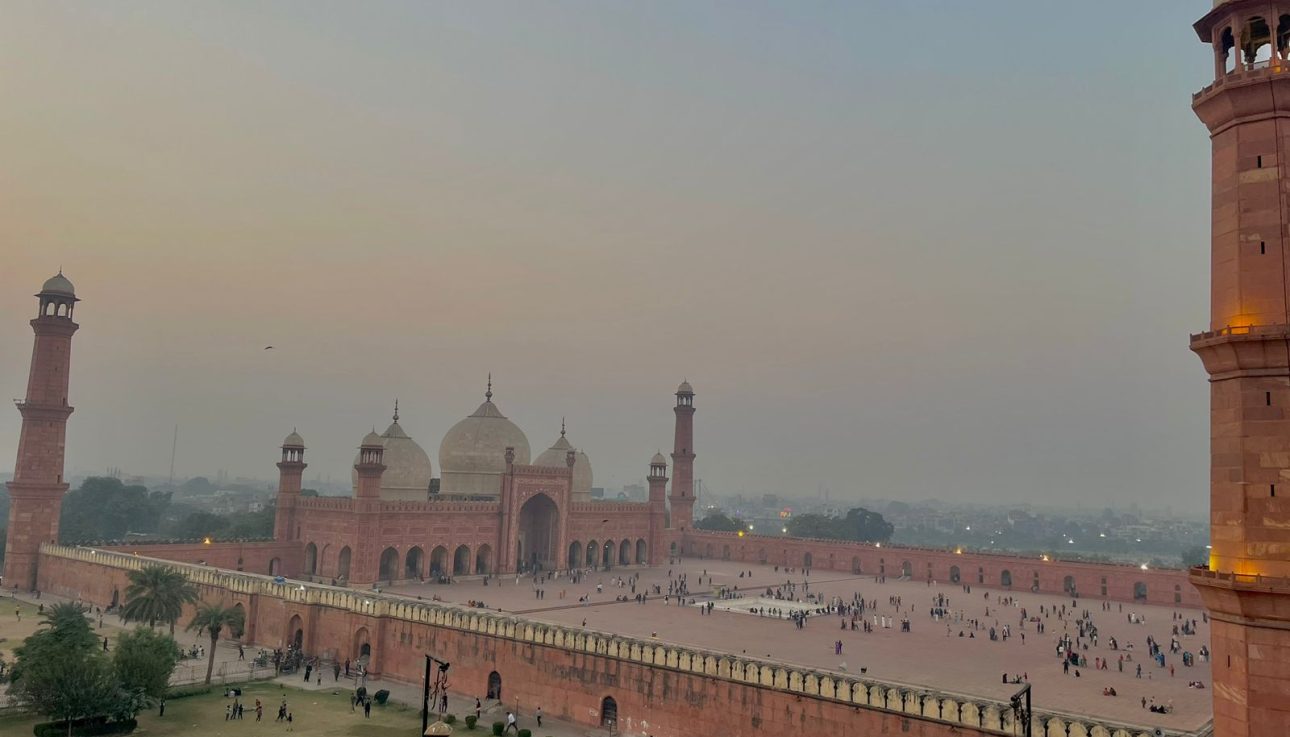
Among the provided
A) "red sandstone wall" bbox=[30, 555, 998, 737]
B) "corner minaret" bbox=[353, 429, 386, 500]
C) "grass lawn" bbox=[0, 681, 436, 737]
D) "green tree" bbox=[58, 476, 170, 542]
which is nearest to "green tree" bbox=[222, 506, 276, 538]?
"green tree" bbox=[58, 476, 170, 542]

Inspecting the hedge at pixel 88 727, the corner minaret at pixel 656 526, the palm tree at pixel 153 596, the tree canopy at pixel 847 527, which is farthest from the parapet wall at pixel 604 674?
the tree canopy at pixel 847 527

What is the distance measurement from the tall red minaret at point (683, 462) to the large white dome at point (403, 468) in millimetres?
22325

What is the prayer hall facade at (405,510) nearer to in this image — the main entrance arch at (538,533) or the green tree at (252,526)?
the main entrance arch at (538,533)

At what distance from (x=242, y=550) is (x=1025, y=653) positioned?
36357mm

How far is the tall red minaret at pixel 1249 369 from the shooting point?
11.5m

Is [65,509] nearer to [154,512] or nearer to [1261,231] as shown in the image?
[154,512]

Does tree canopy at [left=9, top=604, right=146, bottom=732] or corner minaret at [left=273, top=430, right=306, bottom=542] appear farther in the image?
corner minaret at [left=273, top=430, right=306, bottom=542]

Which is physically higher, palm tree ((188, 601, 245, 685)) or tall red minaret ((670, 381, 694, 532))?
tall red minaret ((670, 381, 694, 532))

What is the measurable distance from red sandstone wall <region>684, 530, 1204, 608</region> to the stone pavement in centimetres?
3592

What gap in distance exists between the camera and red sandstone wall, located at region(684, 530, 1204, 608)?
46.3m

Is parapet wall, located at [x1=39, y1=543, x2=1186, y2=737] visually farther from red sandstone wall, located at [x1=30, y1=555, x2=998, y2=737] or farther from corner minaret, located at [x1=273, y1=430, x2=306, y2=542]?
corner minaret, located at [x1=273, y1=430, x2=306, y2=542]

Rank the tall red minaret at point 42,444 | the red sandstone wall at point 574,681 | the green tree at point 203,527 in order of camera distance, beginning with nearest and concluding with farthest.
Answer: the red sandstone wall at point 574,681 < the tall red minaret at point 42,444 < the green tree at point 203,527

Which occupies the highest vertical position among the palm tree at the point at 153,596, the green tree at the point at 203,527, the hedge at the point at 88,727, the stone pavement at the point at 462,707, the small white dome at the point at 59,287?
the small white dome at the point at 59,287

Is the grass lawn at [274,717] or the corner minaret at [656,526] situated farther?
the corner minaret at [656,526]
